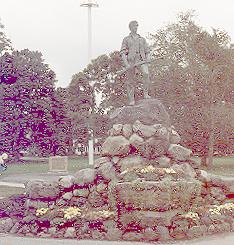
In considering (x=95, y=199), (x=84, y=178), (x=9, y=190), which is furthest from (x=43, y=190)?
(x=9, y=190)

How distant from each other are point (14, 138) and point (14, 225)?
3982 cm

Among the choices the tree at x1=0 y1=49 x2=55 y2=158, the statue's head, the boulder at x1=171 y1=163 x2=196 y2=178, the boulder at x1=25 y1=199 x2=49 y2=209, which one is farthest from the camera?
the tree at x1=0 y1=49 x2=55 y2=158

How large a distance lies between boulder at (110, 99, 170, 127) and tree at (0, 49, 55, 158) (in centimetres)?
3736

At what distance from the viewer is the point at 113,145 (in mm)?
14953

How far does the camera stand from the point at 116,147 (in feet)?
48.9

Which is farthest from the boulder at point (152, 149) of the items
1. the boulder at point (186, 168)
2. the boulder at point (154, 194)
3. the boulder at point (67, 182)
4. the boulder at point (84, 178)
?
the boulder at point (154, 194)

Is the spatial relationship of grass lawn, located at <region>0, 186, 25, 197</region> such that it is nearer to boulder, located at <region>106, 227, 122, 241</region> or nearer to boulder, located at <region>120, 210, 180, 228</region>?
boulder, located at <region>106, 227, 122, 241</region>

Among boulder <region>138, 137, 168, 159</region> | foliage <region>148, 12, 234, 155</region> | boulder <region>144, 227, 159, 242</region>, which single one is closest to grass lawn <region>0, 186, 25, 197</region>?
boulder <region>138, 137, 168, 159</region>

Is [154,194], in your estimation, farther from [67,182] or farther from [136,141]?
[136,141]

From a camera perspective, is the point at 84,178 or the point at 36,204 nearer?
the point at 36,204

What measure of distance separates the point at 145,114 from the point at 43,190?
3711 millimetres

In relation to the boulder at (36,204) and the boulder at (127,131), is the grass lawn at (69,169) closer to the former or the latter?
the boulder at (127,131)

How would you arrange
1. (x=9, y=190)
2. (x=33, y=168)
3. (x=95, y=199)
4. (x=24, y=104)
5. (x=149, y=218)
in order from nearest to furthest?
1. (x=149, y=218)
2. (x=95, y=199)
3. (x=9, y=190)
4. (x=33, y=168)
5. (x=24, y=104)

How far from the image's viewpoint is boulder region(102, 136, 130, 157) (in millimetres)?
14836
